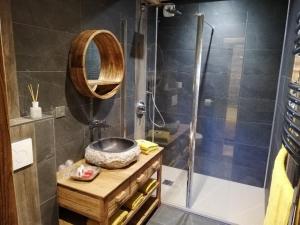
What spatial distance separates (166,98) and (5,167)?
2526mm

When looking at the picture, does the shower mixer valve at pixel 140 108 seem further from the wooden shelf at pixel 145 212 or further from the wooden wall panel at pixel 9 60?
the wooden wall panel at pixel 9 60

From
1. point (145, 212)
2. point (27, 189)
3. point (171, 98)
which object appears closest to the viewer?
point (27, 189)

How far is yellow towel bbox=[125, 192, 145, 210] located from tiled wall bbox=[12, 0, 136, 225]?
1.86ft

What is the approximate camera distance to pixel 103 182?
1.54 meters

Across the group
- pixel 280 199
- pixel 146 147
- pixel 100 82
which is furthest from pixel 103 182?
pixel 280 199

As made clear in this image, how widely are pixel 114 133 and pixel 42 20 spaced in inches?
49.4

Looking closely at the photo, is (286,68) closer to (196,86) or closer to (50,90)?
(196,86)

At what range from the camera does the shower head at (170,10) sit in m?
2.54

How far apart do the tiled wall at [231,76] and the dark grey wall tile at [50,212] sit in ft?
6.06

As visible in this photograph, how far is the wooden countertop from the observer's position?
1439 mm

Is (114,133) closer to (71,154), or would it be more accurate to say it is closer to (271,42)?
(71,154)

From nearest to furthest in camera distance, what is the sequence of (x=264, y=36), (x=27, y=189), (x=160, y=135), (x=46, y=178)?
(x=27, y=189) < (x=46, y=178) < (x=264, y=36) < (x=160, y=135)

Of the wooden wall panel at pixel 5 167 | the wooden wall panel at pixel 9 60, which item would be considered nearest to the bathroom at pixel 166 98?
the wooden wall panel at pixel 9 60

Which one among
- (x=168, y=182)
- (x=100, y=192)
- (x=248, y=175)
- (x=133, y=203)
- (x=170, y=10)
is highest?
(x=170, y=10)
